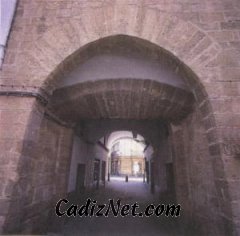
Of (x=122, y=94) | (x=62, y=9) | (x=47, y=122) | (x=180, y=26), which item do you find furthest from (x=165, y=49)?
Answer: (x=47, y=122)

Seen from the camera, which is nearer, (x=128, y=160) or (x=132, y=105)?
(x=132, y=105)

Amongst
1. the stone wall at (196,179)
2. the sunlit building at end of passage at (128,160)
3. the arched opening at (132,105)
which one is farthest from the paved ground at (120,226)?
the sunlit building at end of passage at (128,160)

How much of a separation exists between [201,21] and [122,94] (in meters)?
1.66

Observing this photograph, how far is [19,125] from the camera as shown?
2.57m

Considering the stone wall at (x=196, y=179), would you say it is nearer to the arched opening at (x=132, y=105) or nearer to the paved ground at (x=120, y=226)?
the arched opening at (x=132, y=105)

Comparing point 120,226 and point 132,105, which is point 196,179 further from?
point 120,226

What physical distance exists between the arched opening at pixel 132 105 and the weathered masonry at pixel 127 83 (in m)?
0.02

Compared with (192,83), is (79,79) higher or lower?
higher

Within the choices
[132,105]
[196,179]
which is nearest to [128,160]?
[132,105]

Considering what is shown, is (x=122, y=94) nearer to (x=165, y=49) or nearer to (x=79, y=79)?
(x=79, y=79)

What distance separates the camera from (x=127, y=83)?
3408 mm

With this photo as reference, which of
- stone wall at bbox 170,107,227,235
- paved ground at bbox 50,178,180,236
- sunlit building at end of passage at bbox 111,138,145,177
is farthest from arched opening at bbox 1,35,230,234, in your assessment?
sunlit building at end of passage at bbox 111,138,145,177

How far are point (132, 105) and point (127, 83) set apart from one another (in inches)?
32.0

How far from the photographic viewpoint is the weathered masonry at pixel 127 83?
248cm
